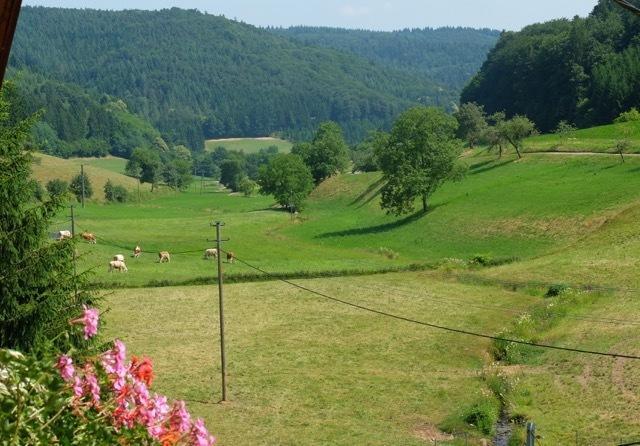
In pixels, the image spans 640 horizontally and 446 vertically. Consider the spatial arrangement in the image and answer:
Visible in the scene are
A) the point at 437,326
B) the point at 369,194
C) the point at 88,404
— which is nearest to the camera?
the point at 88,404

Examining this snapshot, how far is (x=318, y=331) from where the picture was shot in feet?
172

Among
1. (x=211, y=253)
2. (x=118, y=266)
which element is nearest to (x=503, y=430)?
(x=118, y=266)

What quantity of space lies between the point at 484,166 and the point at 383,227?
1054 inches

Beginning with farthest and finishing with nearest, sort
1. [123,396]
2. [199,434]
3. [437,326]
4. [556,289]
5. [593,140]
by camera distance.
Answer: [593,140] → [556,289] → [437,326] → [199,434] → [123,396]

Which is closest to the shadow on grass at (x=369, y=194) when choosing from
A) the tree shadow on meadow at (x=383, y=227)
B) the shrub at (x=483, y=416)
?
the tree shadow on meadow at (x=383, y=227)

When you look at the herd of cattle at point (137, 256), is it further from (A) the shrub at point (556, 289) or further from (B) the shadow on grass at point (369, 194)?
(B) the shadow on grass at point (369, 194)

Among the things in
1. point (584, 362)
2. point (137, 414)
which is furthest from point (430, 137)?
point (137, 414)

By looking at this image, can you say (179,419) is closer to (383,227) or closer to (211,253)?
(211,253)

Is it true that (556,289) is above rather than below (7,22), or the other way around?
below

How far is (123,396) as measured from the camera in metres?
7.29

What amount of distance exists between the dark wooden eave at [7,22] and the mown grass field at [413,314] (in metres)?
26.5

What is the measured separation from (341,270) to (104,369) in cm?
6516

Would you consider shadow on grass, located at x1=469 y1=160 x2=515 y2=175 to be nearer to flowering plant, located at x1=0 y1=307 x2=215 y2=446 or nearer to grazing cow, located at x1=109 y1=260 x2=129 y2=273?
grazing cow, located at x1=109 y1=260 x2=129 y2=273

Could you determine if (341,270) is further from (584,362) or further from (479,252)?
(584,362)
